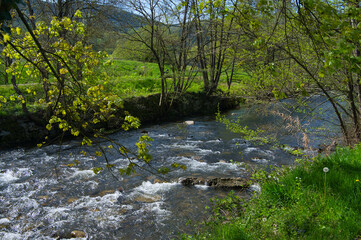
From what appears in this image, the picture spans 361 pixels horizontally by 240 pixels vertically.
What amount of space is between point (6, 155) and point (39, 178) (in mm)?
2745

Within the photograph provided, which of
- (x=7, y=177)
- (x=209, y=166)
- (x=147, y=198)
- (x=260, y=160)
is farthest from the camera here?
(x=260, y=160)

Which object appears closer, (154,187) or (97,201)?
(97,201)

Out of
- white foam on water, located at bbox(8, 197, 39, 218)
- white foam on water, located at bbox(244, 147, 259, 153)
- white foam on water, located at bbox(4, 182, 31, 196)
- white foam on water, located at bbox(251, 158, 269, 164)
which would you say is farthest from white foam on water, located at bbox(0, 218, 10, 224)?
white foam on water, located at bbox(244, 147, 259, 153)

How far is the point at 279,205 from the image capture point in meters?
3.95

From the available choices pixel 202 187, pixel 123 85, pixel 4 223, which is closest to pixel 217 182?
pixel 202 187

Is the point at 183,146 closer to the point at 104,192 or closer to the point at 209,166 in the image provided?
the point at 209,166

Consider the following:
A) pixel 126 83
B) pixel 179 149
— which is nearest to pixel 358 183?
pixel 179 149

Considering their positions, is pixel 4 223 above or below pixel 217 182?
→ below

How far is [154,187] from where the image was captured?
21.6 feet

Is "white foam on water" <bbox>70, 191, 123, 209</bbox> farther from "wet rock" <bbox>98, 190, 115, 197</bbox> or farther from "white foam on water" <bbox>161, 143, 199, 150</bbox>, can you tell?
"white foam on water" <bbox>161, 143, 199, 150</bbox>

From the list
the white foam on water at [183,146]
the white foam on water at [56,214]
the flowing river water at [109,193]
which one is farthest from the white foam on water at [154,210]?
the white foam on water at [183,146]

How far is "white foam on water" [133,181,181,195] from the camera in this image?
638 cm

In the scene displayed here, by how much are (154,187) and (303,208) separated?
146 inches

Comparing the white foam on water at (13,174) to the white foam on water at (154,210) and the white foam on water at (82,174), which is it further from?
the white foam on water at (154,210)
